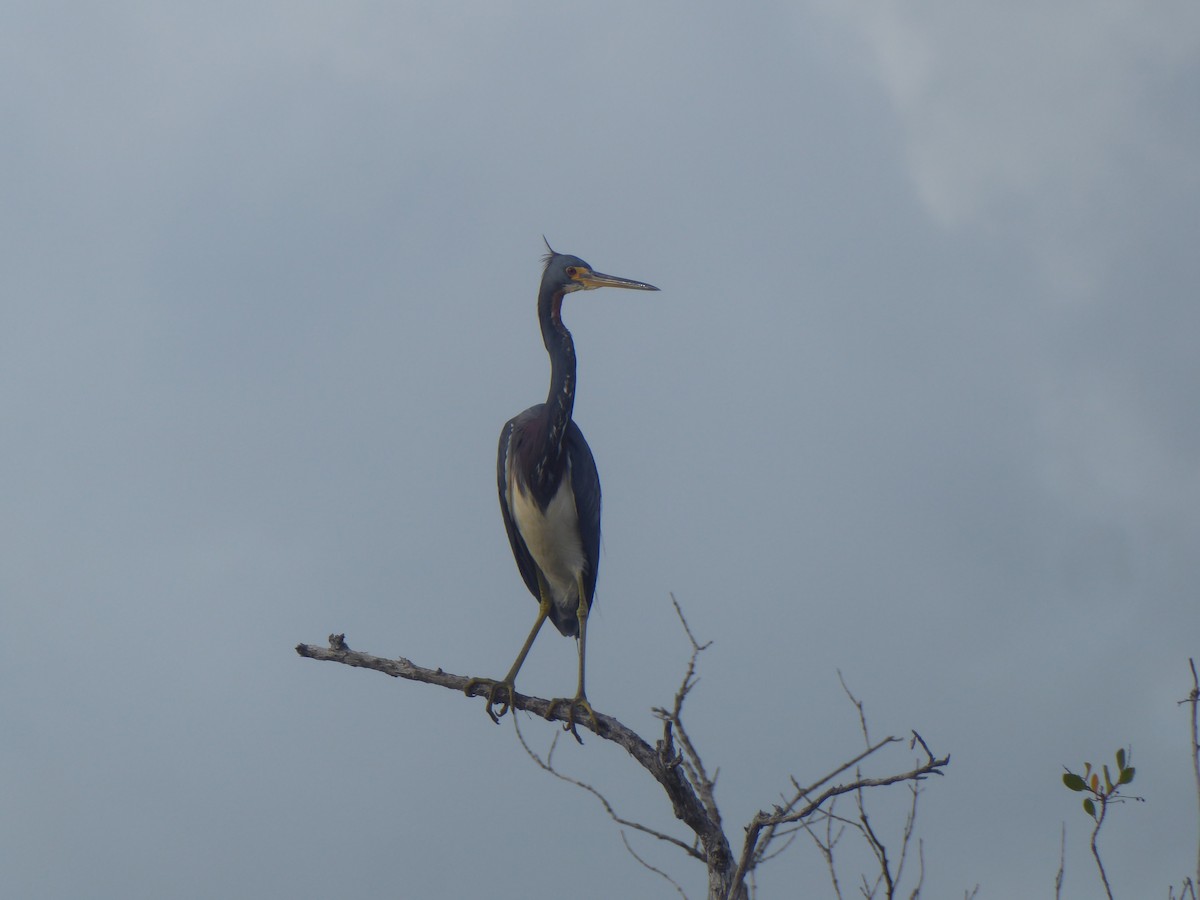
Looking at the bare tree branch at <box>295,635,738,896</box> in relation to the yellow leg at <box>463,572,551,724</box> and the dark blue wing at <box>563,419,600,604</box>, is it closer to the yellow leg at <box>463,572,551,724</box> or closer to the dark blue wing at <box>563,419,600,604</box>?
the yellow leg at <box>463,572,551,724</box>

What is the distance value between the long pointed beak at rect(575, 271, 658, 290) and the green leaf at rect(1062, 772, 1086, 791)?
3.43m

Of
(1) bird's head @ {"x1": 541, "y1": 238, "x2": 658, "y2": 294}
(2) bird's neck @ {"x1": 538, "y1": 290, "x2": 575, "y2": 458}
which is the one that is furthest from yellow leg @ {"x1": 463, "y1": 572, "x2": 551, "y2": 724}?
(1) bird's head @ {"x1": 541, "y1": 238, "x2": 658, "y2": 294}

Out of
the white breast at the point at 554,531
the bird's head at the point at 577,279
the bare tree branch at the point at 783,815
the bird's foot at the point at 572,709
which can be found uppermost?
the bird's head at the point at 577,279

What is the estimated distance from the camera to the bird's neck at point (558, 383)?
597 centimetres

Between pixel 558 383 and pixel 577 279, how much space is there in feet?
2.20

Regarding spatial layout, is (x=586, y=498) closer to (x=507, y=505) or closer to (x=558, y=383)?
(x=507, y=505)

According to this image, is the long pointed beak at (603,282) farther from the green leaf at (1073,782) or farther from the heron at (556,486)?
the green leaf at (1073,782)

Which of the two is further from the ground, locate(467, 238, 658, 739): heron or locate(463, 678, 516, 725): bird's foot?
locate(467, 238, 658, 739): heron

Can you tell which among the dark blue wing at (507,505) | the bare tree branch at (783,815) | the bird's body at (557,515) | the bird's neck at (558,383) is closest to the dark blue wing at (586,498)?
the bird's body at (557,515)

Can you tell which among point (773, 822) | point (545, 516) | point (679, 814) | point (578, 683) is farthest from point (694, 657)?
point (545, 516)

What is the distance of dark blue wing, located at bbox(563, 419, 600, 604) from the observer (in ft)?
19.8

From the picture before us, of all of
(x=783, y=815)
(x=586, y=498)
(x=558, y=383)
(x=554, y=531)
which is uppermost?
(x=558, y=383)

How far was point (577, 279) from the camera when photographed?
20.8 ft

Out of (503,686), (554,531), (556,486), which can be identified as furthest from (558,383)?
(503,686)
